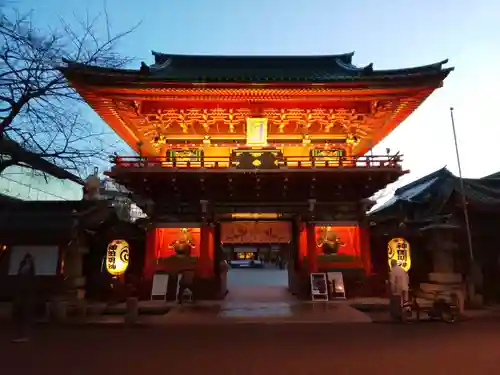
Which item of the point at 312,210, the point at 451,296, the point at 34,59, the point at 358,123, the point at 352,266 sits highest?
the point at 358,123

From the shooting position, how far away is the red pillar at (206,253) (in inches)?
563

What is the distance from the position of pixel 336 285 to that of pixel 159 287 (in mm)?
7350

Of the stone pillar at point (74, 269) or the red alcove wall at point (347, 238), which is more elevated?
the red alcove wall at point (347, 238)

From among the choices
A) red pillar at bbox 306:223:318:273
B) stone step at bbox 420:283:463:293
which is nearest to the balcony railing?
red pillar at bbox 306:223:318:273

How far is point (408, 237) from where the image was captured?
14695 millimetres

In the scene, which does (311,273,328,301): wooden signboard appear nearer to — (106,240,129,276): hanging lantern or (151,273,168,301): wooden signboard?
(151,273,168,301): wooden signboard

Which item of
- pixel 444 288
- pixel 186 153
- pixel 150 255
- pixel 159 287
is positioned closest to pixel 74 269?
pixel 150 255

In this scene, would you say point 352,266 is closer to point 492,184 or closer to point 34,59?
point 492,184

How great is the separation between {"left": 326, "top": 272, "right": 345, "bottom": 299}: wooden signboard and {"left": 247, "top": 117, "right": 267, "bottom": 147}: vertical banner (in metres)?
6.52

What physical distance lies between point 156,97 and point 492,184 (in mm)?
16933

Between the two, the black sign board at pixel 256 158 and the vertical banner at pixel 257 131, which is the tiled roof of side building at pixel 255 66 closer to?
the vertical banner at pixel 257 131

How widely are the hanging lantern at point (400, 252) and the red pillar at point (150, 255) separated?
10.3m

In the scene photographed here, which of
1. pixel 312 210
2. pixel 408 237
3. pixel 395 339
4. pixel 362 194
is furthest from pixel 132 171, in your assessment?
pixel 408 237

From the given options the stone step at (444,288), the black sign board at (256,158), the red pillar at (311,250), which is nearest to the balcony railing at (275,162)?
the black sign board at (256,158)
